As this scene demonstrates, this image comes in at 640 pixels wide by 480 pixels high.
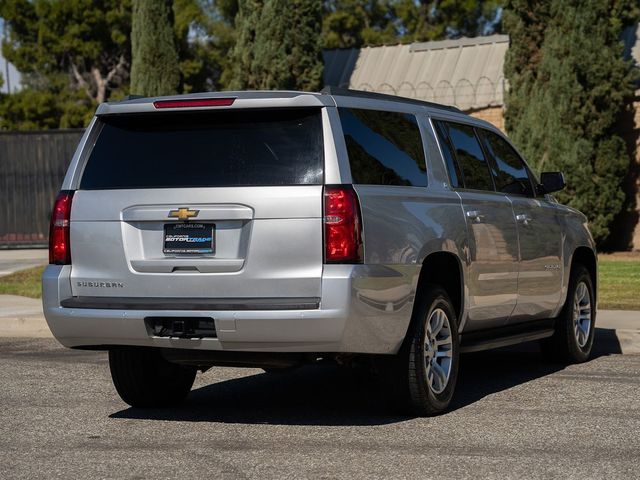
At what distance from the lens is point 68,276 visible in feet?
25.8

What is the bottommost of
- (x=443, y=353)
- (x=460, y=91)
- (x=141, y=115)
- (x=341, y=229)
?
(x=443, y=353)

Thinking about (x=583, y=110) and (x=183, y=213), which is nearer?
(x=183, y=213)

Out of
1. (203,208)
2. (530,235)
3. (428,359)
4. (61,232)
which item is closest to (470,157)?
(530,235)

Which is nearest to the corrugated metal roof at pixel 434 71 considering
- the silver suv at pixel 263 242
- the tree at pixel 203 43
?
the silver suv at pixel 263 242

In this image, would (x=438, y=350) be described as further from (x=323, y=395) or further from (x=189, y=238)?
(x=189, y=238)

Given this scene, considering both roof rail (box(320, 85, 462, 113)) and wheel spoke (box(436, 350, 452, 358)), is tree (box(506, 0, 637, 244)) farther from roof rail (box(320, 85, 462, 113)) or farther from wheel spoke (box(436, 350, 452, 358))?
wheel spoke (box(436, 350, 452, 358))

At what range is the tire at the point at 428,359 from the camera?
7.89 metres

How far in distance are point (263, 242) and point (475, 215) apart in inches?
79.5

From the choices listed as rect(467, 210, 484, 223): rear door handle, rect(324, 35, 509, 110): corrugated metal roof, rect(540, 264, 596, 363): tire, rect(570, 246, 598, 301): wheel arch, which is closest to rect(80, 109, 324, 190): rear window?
rect(467, 210, 484, 223): rear door handle

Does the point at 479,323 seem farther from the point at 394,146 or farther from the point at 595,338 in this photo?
the point at 595,338

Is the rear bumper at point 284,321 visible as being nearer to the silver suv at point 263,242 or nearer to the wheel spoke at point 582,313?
the silver suv at point 263,242

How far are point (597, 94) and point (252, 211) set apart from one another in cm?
1441

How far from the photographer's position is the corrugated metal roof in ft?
83.3

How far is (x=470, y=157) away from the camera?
9.26m
